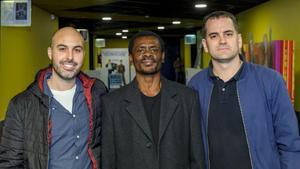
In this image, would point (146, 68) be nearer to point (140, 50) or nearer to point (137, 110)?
point (140, 50)

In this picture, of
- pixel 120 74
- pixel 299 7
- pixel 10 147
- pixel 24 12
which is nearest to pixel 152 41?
pixel 10 147

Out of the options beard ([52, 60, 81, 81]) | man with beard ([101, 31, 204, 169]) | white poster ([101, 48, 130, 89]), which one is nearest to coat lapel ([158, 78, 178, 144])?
man with beard ([101, 31, 204, 169])

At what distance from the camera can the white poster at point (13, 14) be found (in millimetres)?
4891

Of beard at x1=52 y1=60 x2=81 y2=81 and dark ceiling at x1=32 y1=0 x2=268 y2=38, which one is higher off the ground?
dark ceiling at x1=32 y1=0 x2=268 y2=38

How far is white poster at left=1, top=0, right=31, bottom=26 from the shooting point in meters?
4.89

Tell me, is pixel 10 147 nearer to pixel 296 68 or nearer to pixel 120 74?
pixel 296 68

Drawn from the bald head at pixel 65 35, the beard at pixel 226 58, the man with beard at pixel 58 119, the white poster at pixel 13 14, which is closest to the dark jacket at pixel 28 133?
the man with beard at pixel 58 119

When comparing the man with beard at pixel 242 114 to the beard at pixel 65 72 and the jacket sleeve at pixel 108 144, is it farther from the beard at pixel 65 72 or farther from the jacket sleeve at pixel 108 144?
the beard at pixel 65 72

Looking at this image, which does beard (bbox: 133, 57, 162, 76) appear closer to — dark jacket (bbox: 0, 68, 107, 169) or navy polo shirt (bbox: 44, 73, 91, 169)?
navy polo shirt (bbox: 44, 73, 91, 169)

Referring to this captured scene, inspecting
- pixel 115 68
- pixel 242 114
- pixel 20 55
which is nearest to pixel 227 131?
pixel 242 114

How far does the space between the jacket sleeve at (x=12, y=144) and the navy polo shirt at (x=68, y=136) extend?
0.15m

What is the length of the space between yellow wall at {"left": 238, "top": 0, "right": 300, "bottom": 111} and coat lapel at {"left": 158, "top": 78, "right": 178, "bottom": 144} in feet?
12.6

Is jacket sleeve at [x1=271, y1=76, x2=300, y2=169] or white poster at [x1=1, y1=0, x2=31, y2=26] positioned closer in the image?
jacket sleeve at [x1=271, y1=76, x2=300, y2=169]

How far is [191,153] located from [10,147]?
91 cm
